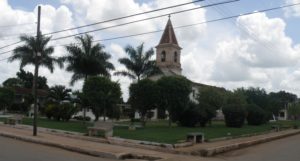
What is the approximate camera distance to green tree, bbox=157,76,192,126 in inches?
1464

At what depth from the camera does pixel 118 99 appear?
35.0 metres

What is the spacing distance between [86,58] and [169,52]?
3317 centimetres

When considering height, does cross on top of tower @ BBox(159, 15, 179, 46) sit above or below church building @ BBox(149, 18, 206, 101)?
above

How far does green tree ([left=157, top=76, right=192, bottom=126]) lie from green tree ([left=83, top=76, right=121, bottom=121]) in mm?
4187

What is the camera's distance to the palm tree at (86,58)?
48.9 metres

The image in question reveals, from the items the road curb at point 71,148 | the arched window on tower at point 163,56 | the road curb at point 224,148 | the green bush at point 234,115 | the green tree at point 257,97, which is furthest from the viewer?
the arched window on tower at point 163,56

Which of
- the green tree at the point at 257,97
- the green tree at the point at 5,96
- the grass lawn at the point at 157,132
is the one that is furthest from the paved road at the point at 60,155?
the green tree at the point at 257,97

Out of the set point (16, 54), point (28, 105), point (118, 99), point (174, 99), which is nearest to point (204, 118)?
point (174, 99)

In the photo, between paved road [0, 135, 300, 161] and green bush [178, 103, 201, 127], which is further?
green bush [178, 103, 201, 127]

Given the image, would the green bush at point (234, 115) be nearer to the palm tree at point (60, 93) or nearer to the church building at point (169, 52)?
the church building at point (169, 52)

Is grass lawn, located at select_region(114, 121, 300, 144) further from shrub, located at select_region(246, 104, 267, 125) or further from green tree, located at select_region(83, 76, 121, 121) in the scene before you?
shrub, located at select_region(246, 104, 267, 125)

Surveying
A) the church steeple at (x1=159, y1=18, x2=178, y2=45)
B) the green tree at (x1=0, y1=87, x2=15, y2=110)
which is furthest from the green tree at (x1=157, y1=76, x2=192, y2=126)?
the church steeple at (x1=159, y1=18, x2=178, y2=45)

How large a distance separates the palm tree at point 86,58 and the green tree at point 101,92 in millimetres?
14578

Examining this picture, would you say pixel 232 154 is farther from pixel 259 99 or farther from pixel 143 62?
pixel 259 99
